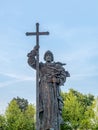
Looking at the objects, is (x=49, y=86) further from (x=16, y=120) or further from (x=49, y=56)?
(x=16, y=120)

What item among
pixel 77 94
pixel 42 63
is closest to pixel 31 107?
pixel 77 94

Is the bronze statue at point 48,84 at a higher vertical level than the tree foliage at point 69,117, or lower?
lower

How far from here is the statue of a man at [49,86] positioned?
1778cm

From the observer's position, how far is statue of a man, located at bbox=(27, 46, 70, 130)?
17.8m

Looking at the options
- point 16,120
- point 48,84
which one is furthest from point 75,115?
point 48,84

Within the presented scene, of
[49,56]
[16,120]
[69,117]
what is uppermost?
[16,120]

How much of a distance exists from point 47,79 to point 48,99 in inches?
26.8

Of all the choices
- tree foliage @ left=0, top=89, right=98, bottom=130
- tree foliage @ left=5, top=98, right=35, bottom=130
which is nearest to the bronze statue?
tree foliage @ left=0, top=89, right=98, bottom=130

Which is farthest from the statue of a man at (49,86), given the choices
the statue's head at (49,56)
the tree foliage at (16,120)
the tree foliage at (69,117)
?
the tree foliage at (16,120)

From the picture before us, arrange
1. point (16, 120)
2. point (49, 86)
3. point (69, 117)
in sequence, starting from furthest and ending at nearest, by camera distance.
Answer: point (16, 120) < point (69, 117) < point (49, 86)

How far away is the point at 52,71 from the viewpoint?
1805 centimetres

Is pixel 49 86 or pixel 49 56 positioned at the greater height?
pixel 49 56

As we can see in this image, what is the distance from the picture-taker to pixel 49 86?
18.1 m

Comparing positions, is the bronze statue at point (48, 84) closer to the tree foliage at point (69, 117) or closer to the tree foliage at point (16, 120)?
the tree foliage at point (69, 117)
